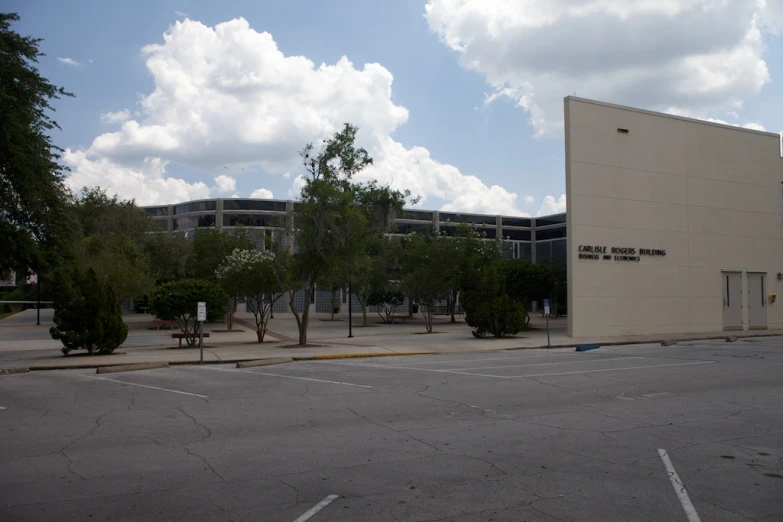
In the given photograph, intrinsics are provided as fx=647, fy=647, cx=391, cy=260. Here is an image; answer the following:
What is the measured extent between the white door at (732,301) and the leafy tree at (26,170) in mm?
32070

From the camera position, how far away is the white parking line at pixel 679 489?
5740mm

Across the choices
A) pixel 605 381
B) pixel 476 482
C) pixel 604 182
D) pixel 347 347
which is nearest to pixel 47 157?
pixel 347 347

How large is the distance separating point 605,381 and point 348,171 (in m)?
18.2

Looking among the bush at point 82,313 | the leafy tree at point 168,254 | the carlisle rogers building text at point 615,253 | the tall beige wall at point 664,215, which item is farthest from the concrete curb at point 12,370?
the leafy tree at point 168,254

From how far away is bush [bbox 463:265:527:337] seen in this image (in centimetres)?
2958

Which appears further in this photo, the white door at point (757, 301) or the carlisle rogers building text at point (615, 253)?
the white door at point (757, 301)

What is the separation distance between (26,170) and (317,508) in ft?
57.7

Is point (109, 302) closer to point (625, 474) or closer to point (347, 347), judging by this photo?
point (347, 347)

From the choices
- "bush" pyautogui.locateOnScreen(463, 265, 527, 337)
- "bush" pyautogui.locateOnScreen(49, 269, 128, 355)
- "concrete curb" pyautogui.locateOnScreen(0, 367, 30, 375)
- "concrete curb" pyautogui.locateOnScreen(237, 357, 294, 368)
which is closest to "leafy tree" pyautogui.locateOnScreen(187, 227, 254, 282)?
"bush" pyautogui.locateOnScreen(463, 265, 527, 337)

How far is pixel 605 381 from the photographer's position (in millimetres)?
14688

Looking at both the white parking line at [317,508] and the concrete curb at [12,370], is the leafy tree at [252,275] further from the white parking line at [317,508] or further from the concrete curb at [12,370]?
the white parking line at [317,508]

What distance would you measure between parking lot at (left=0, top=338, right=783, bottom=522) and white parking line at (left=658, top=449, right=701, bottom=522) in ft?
0.09

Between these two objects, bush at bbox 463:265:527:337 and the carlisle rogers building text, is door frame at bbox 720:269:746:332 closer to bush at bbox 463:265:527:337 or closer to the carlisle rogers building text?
the carlisle rogers building text

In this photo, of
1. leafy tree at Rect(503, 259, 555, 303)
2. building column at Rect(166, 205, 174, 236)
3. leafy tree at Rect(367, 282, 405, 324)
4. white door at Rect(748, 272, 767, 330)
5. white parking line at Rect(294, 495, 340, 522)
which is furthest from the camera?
building column at Rect(166, 205, 174, 236)
